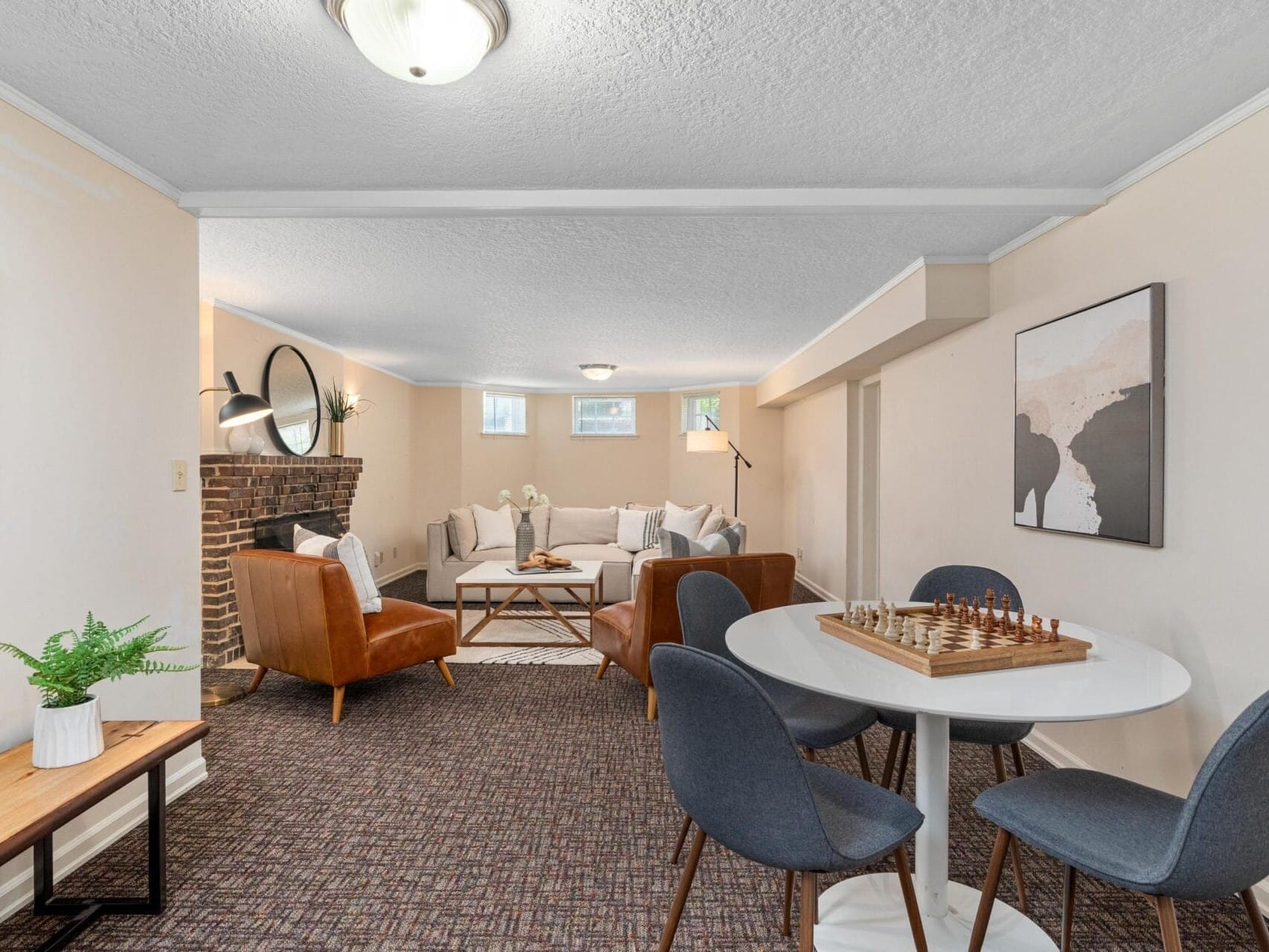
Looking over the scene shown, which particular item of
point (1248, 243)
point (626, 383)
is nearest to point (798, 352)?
point (626, 383)

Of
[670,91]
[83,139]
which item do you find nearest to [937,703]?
[670,91]

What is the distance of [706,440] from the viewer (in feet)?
24.0

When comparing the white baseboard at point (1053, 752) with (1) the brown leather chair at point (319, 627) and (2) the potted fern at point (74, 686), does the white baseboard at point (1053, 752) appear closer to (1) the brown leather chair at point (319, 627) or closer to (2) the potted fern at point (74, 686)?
(1) the brown leather chair at point (319, 627)

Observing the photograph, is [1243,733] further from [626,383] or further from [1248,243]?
[626,383]

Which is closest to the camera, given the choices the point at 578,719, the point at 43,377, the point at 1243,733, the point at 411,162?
the point at 1243,733

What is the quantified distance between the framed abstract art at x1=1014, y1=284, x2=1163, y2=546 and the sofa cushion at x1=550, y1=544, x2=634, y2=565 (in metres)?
3.69

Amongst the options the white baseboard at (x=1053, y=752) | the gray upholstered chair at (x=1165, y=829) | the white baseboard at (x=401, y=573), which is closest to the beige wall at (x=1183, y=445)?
the white baseboard at (x=1053, y=752)

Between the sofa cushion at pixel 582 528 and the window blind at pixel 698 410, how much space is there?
2244mm

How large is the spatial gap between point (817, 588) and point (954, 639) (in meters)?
5.07

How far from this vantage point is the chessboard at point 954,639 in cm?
162

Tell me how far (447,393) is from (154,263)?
5.61m

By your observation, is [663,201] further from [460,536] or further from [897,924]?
[460,536]

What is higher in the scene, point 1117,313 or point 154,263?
point 154,263

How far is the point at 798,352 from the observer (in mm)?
6066
